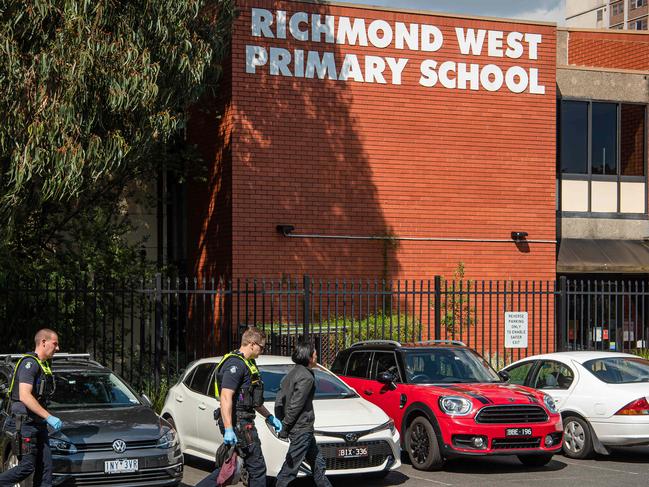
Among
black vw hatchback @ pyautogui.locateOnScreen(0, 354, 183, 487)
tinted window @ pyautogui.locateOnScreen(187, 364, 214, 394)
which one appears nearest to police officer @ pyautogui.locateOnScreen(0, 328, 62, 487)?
black vw hatchback @ pyautogui.locateOnScreen(0, 354, 183, 487)

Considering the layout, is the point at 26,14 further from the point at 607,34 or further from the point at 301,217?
the point at 607,34

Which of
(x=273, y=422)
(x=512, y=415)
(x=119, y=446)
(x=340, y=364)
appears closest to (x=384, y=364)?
(x=340, y=364)

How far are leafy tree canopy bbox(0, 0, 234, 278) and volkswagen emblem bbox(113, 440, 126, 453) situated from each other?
479 centimetres

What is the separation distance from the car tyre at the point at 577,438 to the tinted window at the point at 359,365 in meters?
2.69

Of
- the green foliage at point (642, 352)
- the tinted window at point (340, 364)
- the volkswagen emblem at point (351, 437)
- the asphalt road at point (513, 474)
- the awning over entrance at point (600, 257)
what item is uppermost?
the awning over entrance at point (600, 257)

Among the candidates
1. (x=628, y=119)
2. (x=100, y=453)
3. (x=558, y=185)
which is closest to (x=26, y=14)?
(x=100, y=453)

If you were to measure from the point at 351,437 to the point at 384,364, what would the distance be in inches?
104

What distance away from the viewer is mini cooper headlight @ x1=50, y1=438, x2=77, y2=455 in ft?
31.4

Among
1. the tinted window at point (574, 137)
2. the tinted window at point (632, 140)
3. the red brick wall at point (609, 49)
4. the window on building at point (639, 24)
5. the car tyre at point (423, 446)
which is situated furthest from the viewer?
the window on building at point (639, 24)

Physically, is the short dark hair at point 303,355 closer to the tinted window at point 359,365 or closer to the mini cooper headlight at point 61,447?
the mini cooper headlight at point 61,447

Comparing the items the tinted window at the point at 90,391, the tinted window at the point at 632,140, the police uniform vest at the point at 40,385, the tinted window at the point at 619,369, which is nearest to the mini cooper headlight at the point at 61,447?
the police uniform vest at the point at 40,385

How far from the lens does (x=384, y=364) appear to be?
13234mm

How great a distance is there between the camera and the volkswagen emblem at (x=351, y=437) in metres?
10.7

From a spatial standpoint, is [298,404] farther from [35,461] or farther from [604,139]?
[604,139]
